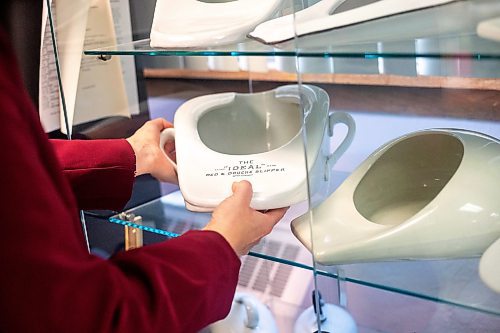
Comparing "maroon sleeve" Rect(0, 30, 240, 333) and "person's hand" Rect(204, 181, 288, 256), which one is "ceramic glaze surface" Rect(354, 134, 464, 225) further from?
"maroon sleeve" Rect(0, 30, 240, 333)

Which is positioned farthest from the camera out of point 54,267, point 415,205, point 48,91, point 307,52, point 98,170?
point 48,91

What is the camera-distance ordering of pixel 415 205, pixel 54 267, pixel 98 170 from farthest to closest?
pixel 98 170 < pixel 415 205 < pixel 54 267

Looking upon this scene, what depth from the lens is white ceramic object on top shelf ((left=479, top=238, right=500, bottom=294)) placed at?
0.52m

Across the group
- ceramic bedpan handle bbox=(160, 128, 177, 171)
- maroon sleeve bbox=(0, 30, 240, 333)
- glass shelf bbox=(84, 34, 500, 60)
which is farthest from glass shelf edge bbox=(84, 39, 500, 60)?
maroon sleeve bbox=(0, 30, 240, 333)

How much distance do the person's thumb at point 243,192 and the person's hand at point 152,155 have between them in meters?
0.19

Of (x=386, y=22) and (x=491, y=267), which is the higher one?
(x=386, y=22)

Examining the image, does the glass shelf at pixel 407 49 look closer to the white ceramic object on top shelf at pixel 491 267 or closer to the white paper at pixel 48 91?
the white ceramic object on top shelf at pixel 491 267

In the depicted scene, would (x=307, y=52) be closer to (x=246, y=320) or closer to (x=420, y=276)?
(x=420, y=276)

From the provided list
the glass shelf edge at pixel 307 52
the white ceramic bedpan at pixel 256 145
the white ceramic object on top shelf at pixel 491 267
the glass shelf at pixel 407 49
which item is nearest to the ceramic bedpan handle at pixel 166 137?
the white ceramic bedpan at pixel 256 145

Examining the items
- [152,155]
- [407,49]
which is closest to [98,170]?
[152,155]

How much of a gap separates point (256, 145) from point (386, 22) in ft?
0.98

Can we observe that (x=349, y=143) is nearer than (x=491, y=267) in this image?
No

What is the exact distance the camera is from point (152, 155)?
2.66 feet

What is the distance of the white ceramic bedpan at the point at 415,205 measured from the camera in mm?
557
